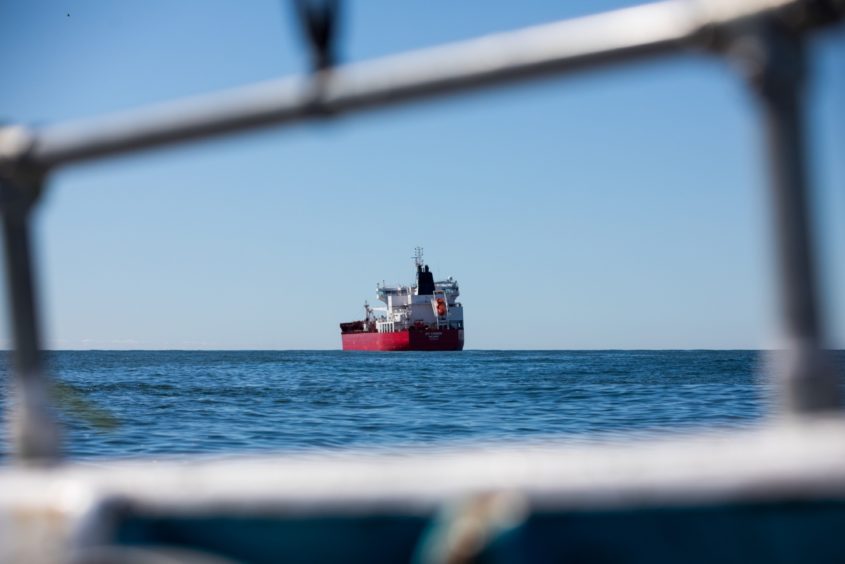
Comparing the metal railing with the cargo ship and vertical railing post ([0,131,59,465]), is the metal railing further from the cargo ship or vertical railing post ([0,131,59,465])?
the cargo ship

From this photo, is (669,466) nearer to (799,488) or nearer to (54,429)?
(799,488)

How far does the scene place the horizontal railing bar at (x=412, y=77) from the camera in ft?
3.80

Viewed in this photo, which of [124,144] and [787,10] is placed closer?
[787,10]

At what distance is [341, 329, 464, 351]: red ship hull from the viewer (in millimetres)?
67938

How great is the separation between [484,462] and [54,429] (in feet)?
3.28

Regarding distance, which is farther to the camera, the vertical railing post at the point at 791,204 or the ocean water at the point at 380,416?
the ocean water at the point at 380,416

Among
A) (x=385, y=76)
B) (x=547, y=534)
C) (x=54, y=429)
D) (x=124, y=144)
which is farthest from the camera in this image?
(x=54, y=429)

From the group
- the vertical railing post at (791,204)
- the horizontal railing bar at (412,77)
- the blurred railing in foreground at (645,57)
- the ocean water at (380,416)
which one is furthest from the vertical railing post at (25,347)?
the ocean water at (380,416)

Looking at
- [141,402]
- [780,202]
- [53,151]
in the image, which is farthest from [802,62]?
[141,402]

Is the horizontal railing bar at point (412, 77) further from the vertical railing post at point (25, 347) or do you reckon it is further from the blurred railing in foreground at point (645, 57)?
the vertical railing post at point (25, 347)

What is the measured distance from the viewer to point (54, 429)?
1771mm

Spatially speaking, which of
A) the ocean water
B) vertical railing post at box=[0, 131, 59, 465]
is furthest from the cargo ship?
vertical railing post at box=[0, 131, 59, 465]

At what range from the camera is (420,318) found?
71.3 metres

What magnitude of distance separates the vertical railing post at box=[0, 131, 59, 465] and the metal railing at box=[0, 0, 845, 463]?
0.24m
